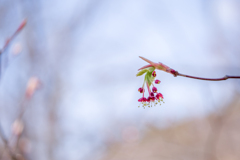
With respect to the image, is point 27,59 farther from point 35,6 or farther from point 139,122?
point 139,122

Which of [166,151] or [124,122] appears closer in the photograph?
[124,122]

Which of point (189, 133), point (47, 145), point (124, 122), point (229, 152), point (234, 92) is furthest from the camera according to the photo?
point (189, 133)

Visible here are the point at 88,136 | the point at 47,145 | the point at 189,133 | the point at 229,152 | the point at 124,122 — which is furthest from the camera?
the point at 189,133

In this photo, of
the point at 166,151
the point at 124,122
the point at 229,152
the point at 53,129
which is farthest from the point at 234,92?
the point at 53,129

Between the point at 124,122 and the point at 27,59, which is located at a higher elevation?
the point at 27,59

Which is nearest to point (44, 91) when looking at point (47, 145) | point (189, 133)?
point (47, 145)

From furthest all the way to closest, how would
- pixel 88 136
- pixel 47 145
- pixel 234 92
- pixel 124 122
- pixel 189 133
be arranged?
pixel 189 133 → pixel 124 122 → pixel 88 136 → pixel 47 145 → pixel 234 92

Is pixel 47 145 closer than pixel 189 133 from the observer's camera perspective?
Yes

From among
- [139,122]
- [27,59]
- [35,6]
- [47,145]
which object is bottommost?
[47,145]

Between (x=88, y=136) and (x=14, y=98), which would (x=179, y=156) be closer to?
(x=88, y=136)
